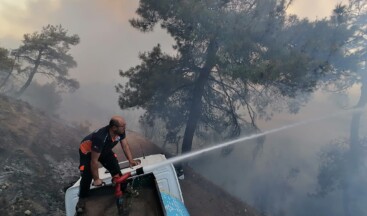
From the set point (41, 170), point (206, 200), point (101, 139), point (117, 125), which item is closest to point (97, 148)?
point (101, 139)

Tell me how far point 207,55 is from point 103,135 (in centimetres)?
971

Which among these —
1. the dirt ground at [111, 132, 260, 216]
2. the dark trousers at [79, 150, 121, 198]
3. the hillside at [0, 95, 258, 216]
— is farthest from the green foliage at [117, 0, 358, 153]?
the dark trousers at [79, 150, 121, 198]

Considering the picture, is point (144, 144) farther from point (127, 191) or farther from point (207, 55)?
point (127, 191)

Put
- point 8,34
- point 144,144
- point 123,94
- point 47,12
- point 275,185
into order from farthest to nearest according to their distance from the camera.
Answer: point 8,34
point 47,12
point 275,185
point 144,144
point 123,94

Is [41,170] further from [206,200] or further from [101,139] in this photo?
[101,139]

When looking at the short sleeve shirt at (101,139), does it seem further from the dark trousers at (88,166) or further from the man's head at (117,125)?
the dark trousers at (88,166)

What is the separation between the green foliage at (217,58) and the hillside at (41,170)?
9.35 feet

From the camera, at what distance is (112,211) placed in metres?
4.87

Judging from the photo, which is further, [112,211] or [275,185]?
[275,185]

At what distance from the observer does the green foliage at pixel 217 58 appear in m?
13.6

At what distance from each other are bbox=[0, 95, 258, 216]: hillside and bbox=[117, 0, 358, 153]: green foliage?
285cm

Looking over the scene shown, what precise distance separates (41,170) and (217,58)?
7.62 meters

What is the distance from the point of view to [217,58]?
13984mm

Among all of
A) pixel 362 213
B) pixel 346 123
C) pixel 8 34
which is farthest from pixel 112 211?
pixel 8 34
